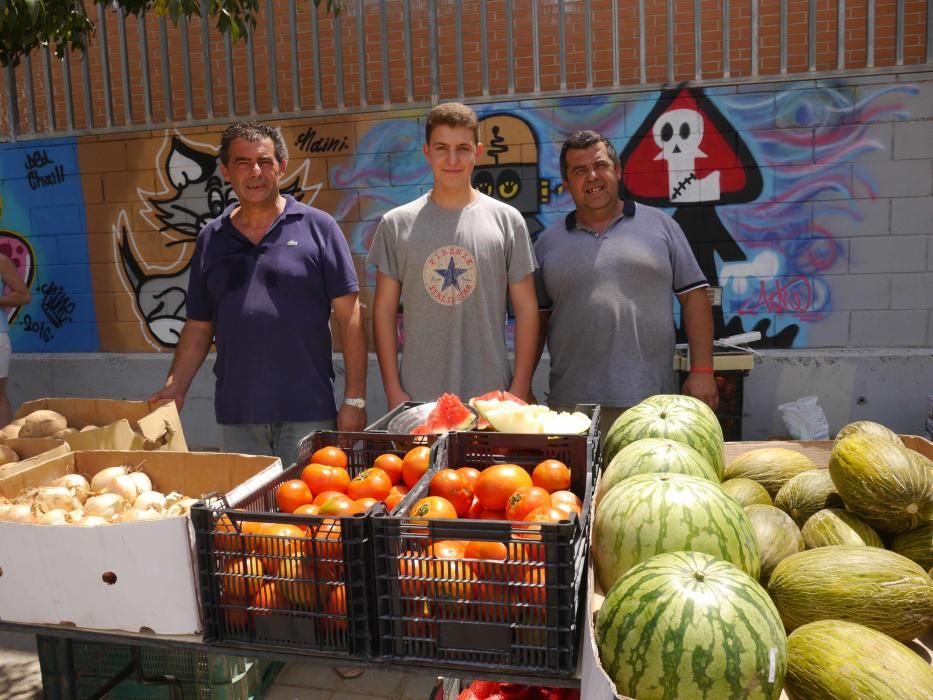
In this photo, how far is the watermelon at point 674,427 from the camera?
225cm

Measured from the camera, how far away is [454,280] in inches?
128

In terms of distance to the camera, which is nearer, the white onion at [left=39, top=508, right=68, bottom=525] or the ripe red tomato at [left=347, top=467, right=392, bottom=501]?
the ripe red tomato at [left=347, top=467, right=392, bottom=501]

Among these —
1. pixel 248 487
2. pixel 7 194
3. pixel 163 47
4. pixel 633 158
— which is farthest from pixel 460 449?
pixel 7 194

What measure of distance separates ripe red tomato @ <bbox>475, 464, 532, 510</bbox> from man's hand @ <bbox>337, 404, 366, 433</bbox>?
1495 millimetres

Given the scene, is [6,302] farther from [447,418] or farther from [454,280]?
[447,418]

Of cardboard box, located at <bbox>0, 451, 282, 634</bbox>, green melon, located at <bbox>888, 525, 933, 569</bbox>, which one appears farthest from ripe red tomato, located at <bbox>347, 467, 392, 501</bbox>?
green melon, located at <bbox>888, 525, 933, 569</bbox>

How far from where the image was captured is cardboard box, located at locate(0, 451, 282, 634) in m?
1.81

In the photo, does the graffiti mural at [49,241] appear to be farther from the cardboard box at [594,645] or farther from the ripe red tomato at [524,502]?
the cardboard box at [594,645]

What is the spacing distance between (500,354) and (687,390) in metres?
0.89

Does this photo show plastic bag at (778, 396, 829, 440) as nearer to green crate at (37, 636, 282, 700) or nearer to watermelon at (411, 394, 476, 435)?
watermelon at (411, 394, 476, 435)

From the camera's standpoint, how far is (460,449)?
2287 mm

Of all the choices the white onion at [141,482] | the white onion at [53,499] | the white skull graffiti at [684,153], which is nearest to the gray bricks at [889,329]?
the white skull graffiti at [684,153]

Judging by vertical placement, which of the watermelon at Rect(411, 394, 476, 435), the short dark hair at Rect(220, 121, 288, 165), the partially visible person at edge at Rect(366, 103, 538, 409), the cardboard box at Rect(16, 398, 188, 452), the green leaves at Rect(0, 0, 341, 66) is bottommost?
the cardboard box at Rect(16, 398, 188, 452)

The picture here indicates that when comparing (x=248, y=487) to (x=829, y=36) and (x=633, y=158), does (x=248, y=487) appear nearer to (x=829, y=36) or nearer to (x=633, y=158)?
(x=633, y=158)
